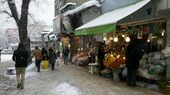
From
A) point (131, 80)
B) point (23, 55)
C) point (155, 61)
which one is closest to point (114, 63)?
point (131, 80)

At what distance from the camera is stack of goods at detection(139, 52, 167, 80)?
15543 millimetres

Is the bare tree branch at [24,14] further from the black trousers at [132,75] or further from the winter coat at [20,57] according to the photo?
the black trousers at [132,75]

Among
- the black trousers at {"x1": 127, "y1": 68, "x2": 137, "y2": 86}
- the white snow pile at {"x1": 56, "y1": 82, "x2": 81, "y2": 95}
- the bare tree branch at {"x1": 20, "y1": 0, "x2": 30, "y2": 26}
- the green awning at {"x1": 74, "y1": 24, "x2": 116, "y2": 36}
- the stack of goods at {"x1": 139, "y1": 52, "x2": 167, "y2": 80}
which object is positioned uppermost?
the bare tree branch at {"x1": 20, "y1": 0, "x2": 30, "y2": 26}

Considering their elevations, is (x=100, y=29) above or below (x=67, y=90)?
above

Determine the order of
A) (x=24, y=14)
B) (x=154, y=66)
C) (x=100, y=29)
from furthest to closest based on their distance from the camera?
(x=24, y=14)
(x=100, y=29)
(x=154, y=66)

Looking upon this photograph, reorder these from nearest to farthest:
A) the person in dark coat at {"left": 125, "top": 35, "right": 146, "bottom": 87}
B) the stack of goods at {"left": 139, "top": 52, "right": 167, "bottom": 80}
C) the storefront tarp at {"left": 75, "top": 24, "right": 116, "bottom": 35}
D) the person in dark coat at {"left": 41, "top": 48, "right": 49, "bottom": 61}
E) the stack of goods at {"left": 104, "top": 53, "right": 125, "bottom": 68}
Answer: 1. the stack of goods at {"left": 139, "top": 52, "right": 167, "bottom": 80}
2. the person in dark coat at {"left": 125, "top": 35, "right": 146, "bottom": 87}
3. the storefront tarp at {"left": 75, "top": 24, "right": 116, "bottom": 35}
4. the stack of goods at {"left": 104, "top": 53, "right": 125, "bottom": 68}
5. the person in dark coat at {"left": 41, "top": 48, "right": 49, "bottom": 61}

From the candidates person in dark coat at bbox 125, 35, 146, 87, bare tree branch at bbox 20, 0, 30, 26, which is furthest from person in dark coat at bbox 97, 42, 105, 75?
bare tree branch at bbox 20, 0, 30, 26

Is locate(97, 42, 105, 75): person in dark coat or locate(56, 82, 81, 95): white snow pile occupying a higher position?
locate(97, 42, 105, 75): person in dark coat

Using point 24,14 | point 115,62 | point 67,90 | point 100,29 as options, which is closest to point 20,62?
point 67,90

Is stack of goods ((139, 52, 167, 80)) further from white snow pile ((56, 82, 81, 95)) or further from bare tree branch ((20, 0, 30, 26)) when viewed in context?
bare tree branch ((20, 0, 30, 26))

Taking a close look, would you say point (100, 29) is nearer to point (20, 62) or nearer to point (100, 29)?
point (100, 29)

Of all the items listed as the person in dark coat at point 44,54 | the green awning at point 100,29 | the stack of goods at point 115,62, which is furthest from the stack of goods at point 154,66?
the person in dark coat at point 44,54

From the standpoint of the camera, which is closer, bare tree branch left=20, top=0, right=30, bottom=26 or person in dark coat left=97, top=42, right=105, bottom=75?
person in dark coat left=97, top=42, right=105, bottom=75

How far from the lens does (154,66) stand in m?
15.7
